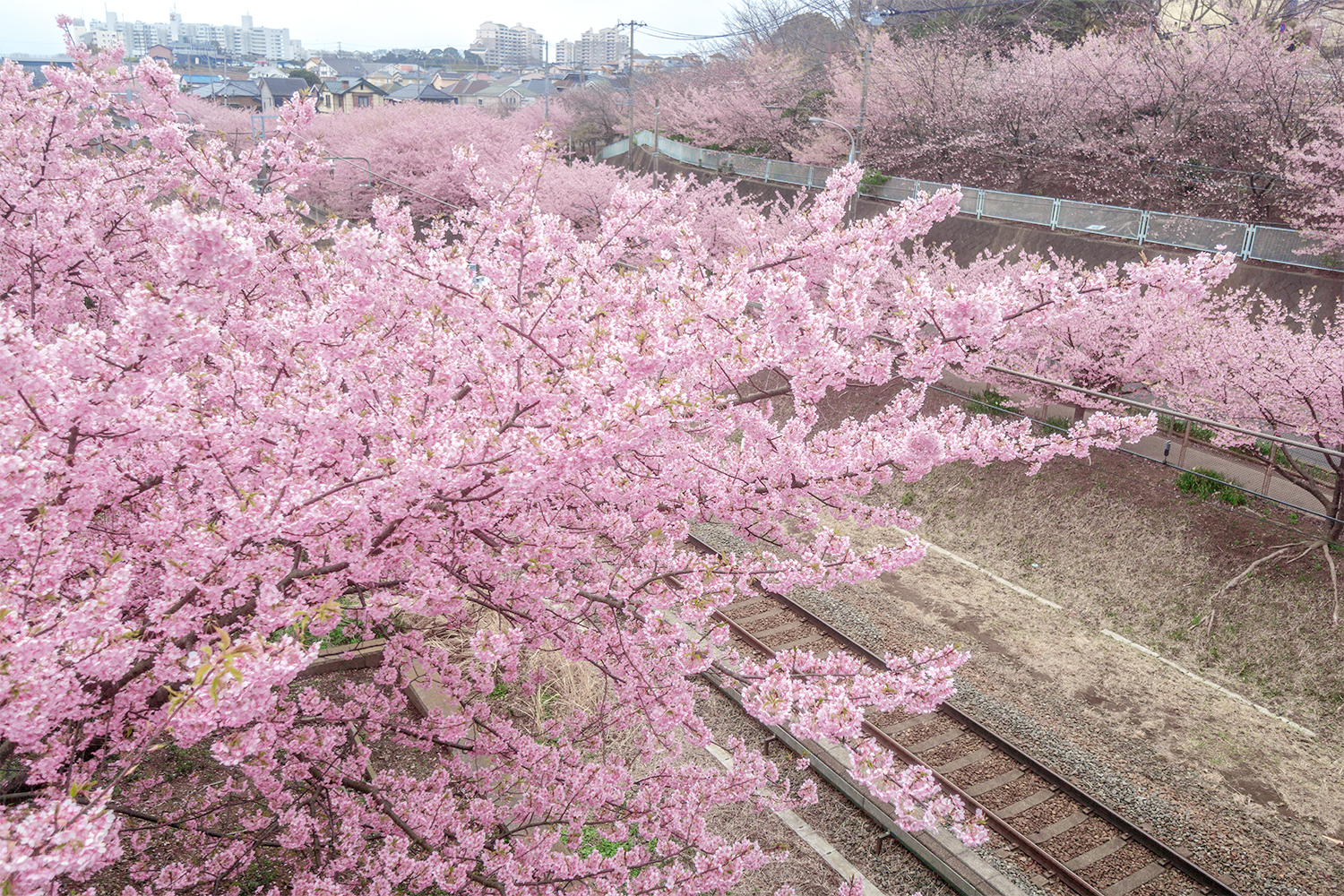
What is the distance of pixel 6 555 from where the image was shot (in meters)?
3.16

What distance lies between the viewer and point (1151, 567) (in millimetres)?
12250

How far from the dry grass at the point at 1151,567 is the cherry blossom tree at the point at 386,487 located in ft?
23.5

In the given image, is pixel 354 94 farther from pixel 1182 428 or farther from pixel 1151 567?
pixel 1151 567

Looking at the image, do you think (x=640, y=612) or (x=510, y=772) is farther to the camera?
(x=510, y=772)

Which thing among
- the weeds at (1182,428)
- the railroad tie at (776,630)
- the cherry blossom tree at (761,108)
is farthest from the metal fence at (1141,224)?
the cherry blossom tree at (761,108)

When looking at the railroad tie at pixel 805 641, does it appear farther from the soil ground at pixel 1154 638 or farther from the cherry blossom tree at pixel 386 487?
the cherry blossom tree at pixel 386 487

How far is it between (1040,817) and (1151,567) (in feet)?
19.5

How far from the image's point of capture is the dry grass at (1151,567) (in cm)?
1041

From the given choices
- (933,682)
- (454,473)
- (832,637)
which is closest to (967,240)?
(832,637)

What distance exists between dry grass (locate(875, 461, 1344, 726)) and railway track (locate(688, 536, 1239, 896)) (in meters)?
3.80

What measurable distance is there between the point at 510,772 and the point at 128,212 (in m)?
5.69

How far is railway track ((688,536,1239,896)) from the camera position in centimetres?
733

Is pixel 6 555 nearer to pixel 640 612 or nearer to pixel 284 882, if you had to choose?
pixel 640 612

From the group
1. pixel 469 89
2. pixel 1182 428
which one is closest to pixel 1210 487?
pixel 1182 428
